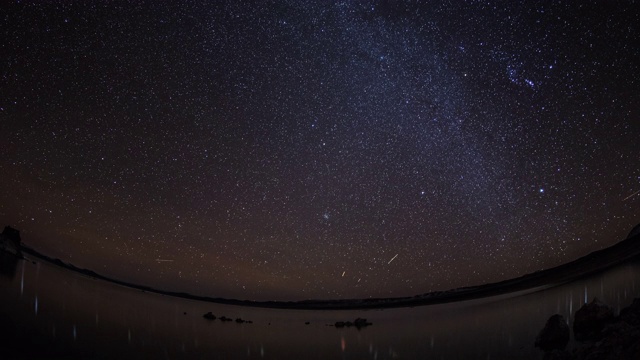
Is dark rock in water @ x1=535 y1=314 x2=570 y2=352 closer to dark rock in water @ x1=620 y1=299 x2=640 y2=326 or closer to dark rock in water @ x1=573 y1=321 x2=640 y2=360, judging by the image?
dark rock in water @ x1=620 y1=299 x2=640 y2=326

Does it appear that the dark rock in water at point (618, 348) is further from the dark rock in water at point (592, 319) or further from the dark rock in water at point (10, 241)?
the dark rock in water at point (10, 241)

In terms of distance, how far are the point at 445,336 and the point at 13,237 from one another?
75867 mm

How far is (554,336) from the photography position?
9109 millimetres

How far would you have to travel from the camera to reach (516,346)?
10273 millimetres

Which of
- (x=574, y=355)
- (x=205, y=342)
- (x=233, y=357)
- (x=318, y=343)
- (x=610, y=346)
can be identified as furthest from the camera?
(x=318, y=343)

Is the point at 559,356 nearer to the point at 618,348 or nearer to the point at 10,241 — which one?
the point at 618,348

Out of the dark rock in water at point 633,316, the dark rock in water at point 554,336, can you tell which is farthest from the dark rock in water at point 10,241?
the dark rock in water at point 633,316

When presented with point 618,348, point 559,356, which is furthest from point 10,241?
point 618,348

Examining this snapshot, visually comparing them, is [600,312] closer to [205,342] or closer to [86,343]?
[205,342]

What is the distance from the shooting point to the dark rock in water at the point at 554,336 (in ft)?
28.8

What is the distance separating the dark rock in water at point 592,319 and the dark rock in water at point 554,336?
30 cm

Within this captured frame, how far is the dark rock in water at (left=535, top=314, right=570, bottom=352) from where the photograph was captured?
877 cm

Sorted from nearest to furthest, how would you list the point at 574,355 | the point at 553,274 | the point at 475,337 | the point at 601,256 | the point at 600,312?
the point at 574,355 < the point at 600,312 < the point at 475,337 < the point at 601,256 < the point at 553,274

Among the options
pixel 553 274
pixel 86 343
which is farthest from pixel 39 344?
pixel 553 274
